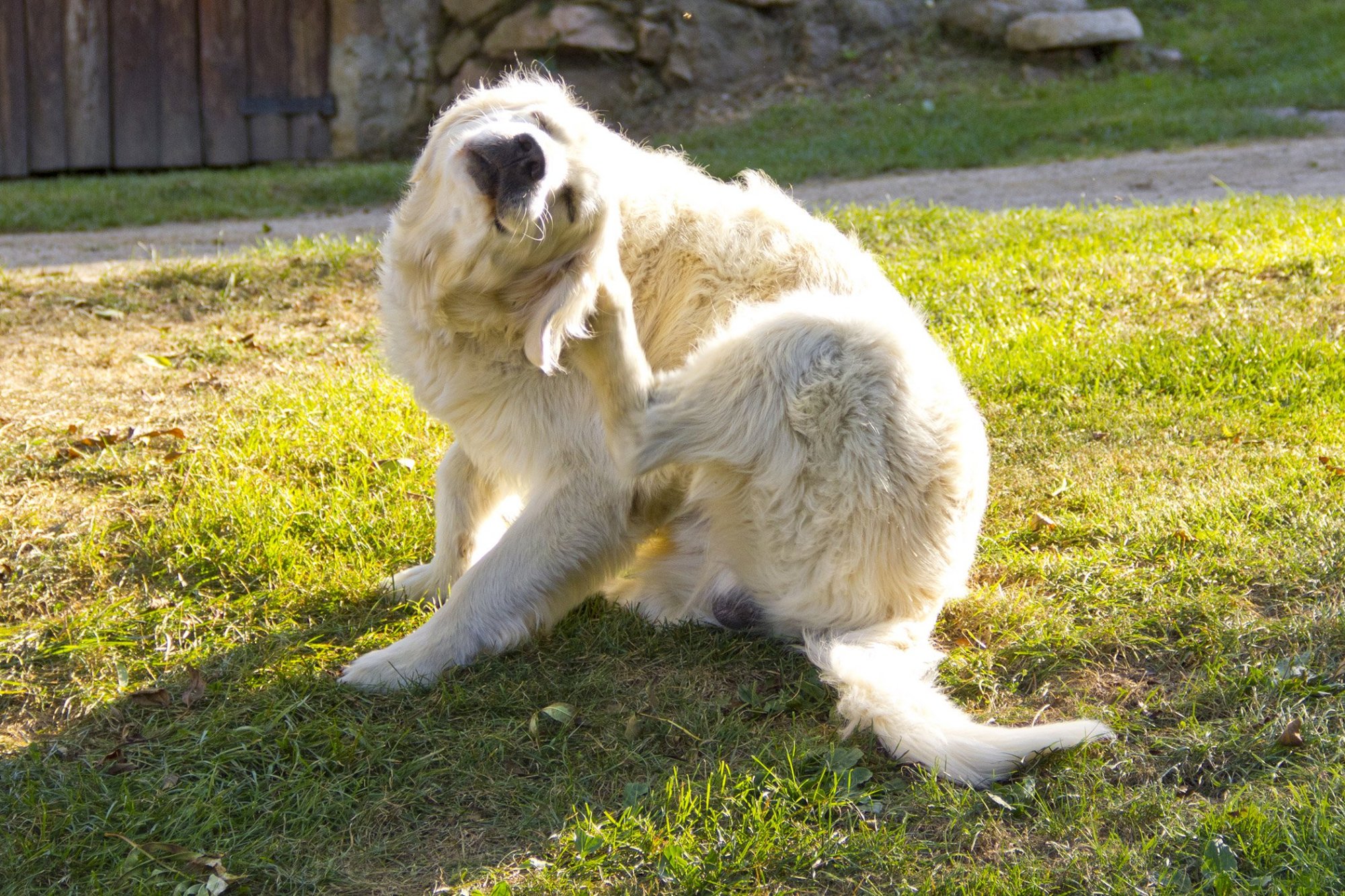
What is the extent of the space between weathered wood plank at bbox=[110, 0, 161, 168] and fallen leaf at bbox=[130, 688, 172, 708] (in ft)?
35.2

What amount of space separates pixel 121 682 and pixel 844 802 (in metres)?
2.03

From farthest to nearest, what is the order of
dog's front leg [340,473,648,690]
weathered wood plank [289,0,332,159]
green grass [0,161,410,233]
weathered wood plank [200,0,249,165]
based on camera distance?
weathered wood plank [289,0,332,159], weathered wood plank [200,0,249,165], green grass [0,161,410,233], dog's front leg [340,473,648,690]

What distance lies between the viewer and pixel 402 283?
3410mm

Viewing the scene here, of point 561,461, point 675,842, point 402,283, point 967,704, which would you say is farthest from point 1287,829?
point 402,283

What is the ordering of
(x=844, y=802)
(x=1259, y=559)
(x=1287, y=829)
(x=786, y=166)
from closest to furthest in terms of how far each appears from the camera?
(x=1287, y=829)
(x=844, y=802)
(x=1259, y=559)
(x=786, y=166)

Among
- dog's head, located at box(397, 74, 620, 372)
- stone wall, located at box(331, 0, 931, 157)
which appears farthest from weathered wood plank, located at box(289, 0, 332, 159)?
dog's head, located at box(397, 74, 620, 372)

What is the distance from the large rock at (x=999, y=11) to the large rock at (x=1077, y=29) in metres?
0.29

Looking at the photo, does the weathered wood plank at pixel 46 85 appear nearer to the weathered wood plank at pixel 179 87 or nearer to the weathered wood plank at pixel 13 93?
the weathered wood plank at pixel 13 93

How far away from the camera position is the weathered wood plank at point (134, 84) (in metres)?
12.0

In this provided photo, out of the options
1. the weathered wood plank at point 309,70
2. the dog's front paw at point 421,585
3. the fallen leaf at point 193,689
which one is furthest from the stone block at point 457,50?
the fallen leaf at point 193,689

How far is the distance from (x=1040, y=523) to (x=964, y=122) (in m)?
8.58

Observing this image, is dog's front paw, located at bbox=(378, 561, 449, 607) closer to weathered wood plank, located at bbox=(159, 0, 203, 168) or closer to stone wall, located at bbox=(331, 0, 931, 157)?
stone wall, located at bbox=(331, 0, 931, 157)

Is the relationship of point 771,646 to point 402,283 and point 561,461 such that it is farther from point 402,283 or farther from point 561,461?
point 402,283

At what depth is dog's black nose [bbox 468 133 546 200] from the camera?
2873 mm
